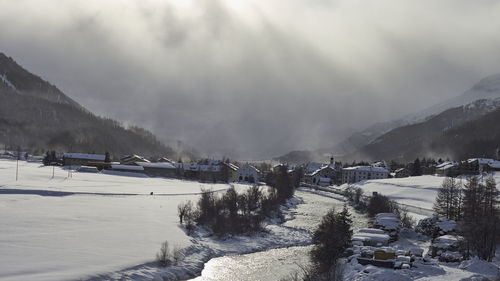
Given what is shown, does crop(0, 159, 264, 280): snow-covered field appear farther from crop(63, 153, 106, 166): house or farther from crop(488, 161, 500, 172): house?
crop(488, 161, 500, 172): house

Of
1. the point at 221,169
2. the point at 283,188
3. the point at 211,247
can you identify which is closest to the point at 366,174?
the point at 221,169

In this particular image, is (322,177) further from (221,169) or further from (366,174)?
(221,169)

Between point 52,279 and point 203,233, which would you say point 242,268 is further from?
point 52,279

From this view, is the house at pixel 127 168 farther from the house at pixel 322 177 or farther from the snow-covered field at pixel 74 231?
the house at pixel 322 177

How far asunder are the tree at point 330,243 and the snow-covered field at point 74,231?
521 inches

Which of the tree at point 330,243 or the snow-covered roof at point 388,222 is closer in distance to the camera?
the tree at point 330,243

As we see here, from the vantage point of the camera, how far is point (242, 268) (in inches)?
1544

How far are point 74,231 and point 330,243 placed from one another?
23392 mm

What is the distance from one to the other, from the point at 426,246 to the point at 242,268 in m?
23.7

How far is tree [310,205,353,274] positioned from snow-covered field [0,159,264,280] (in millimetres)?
13227

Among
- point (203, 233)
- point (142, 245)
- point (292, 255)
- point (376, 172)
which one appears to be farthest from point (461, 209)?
point (376, 172)

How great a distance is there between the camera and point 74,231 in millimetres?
40312

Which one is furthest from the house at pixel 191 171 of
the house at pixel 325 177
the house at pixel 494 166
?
the house at pixel 494 166

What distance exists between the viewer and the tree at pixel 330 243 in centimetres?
3777
